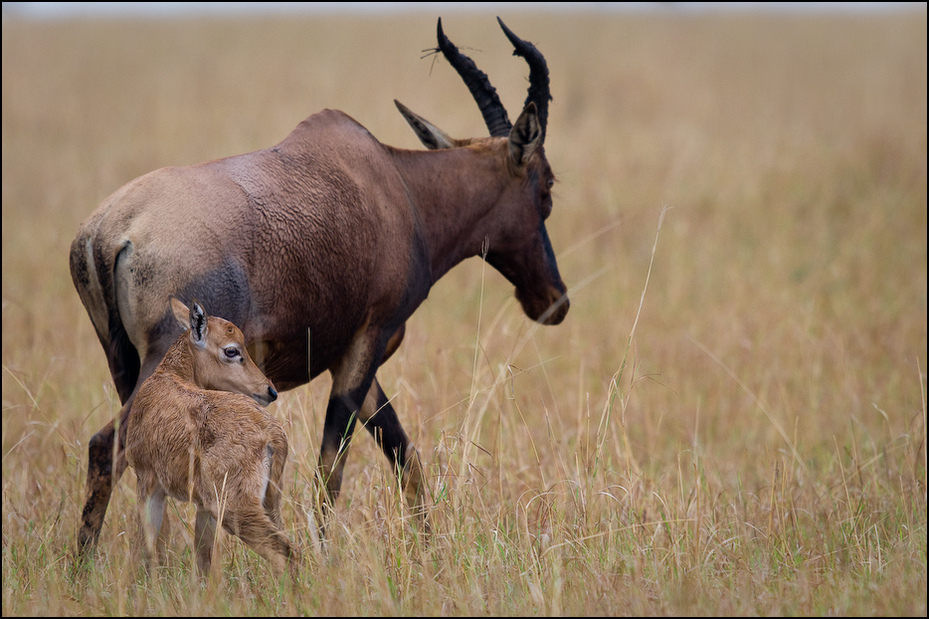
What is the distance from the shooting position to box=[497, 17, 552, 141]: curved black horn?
180 inches

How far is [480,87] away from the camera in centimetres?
488

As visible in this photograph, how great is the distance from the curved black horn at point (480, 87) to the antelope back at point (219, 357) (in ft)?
6.61

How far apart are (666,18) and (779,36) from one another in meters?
3.68

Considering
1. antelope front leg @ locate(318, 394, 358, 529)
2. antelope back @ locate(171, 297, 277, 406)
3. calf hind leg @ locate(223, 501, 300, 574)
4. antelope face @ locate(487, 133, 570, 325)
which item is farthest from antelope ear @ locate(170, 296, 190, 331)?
antelope face @ locate(487, 133, 570, 325)

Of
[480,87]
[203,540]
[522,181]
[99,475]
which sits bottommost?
[203,540]

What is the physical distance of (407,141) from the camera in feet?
43.3

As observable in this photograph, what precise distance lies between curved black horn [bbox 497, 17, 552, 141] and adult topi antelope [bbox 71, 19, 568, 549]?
12mm

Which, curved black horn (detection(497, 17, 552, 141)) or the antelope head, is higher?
curved black horn (detection(497, 17, 552, 141))

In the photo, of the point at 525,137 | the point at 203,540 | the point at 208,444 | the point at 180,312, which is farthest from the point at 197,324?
the point at 525,137

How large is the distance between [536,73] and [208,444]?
2.57 meters

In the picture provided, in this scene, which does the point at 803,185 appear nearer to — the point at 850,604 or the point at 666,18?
the point at 850,604

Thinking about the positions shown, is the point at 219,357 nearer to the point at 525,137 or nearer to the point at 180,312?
the point at 180,312

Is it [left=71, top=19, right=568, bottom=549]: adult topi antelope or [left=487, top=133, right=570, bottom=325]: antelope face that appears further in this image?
[left=487, top=133, right=570, bottom=325]: antelope face

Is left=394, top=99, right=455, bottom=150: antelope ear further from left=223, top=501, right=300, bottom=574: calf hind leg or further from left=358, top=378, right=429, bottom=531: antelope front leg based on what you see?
left=223, top=501, right=300, bottom=574: calf hind leg
